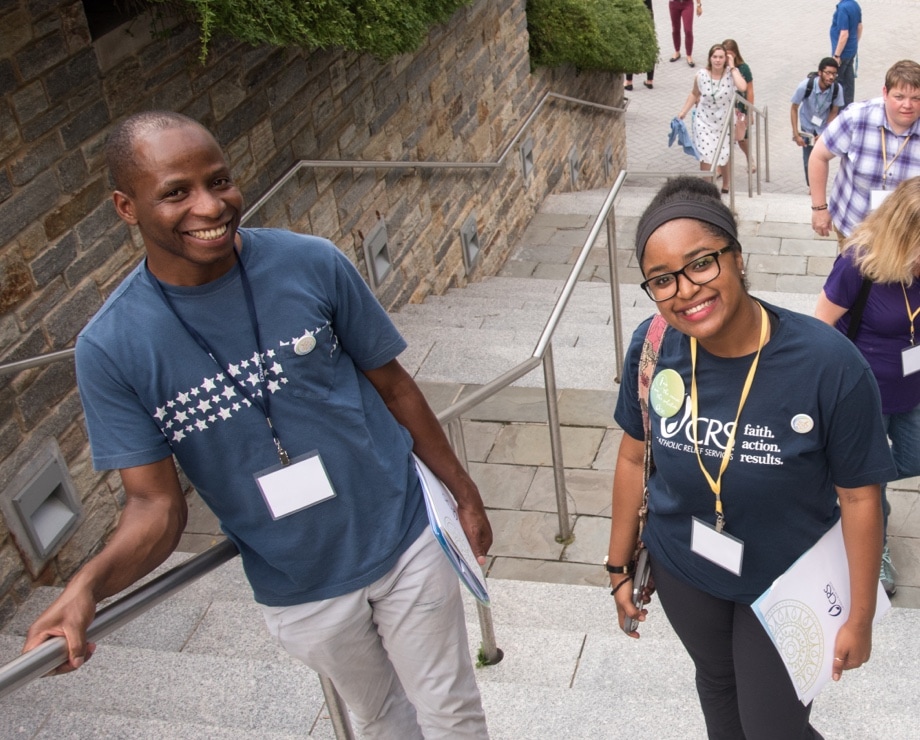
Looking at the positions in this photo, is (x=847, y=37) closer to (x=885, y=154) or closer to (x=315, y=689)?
(x=885, y=154)

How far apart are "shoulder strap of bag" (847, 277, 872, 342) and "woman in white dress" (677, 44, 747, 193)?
6.18 metres

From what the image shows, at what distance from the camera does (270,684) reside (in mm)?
2732

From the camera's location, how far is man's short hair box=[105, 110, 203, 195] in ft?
5.81

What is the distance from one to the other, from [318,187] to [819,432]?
13.2ft

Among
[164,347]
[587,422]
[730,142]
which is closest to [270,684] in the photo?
[164,347]

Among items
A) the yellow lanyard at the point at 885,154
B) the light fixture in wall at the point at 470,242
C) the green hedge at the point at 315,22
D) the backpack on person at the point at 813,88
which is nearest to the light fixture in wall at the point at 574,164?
the backpack on person at the point at 813,88

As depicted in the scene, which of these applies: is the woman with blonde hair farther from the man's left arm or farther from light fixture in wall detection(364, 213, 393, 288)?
light fixture in wall detection(364, 213, 393, 288)

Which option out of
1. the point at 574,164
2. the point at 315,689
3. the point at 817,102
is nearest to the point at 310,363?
the point at 315,689

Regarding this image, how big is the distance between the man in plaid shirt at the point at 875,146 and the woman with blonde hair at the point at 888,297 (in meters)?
1.79

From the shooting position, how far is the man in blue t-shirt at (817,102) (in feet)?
30.0

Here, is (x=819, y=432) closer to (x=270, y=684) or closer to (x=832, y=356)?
(x=832, y=356)

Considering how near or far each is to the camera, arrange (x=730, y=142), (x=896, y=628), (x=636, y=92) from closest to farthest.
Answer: (x=896, y=628) < (x=730, y=142) < (x=636, y=92)

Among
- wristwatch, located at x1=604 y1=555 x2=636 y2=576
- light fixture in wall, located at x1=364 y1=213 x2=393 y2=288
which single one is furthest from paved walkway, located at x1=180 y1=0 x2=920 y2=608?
wristwatch, located at x1=604 y1=555 x2=636 y2=576

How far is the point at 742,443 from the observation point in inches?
75.3
